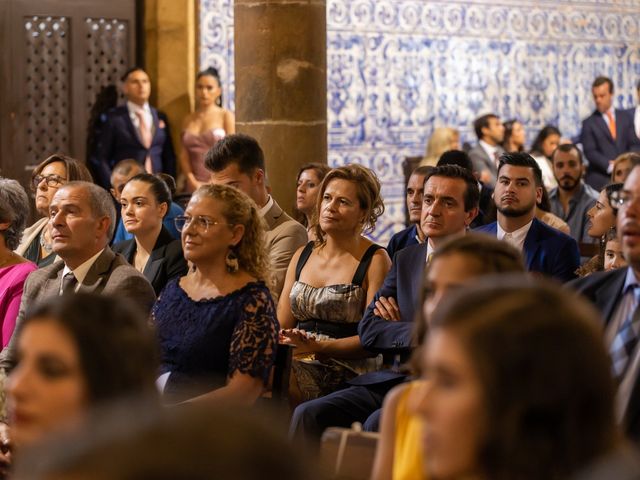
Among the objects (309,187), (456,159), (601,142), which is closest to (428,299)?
(309,187)

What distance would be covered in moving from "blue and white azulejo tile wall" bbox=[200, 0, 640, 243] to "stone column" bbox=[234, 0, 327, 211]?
8.32ft

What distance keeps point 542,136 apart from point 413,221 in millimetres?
6707

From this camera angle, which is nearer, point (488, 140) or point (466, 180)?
point (466, 180)

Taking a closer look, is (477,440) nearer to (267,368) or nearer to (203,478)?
(203,478)

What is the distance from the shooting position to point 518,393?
1.51 m

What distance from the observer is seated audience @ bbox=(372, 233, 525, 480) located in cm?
242

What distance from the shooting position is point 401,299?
15.4 feet

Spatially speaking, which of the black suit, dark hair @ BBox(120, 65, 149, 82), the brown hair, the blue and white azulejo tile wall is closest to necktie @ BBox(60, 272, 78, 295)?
the black suit

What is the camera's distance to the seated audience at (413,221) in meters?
6.14

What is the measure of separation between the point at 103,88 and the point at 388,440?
8.15 meters

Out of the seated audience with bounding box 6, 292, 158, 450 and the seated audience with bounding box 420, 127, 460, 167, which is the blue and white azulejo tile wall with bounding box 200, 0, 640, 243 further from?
the seated audience with bounding box 6, 292, 158, 450

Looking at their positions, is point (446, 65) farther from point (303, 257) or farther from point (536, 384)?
point (536, 384)

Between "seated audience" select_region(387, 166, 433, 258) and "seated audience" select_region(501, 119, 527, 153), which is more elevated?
"seated audience" select_region(501, 119, 527, 153)

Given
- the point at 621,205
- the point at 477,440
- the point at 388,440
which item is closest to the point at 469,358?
the point at 477,440
